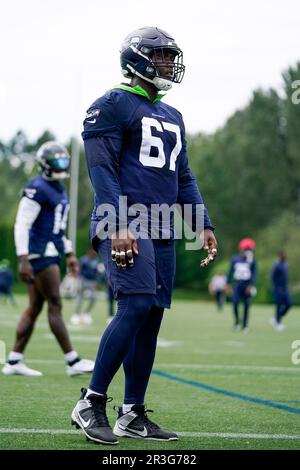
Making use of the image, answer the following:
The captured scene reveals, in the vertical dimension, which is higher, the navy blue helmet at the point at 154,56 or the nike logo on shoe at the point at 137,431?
the navy blue helmet at the point at 154,56

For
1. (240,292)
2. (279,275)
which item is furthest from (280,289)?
(240,292)

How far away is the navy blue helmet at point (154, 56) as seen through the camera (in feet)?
17.5

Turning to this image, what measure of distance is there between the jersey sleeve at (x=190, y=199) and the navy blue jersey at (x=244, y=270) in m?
15.0

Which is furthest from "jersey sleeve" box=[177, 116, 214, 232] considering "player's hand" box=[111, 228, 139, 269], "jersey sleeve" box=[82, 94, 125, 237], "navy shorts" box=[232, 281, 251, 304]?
"navy shorts" box=[232, 281, 251, 304]

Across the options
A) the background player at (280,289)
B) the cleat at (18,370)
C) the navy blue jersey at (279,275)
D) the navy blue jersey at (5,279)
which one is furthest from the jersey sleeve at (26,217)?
the navy blue jersey at (5,279)

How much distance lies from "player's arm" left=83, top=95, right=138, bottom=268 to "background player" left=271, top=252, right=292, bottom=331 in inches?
674

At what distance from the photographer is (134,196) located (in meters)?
5.23

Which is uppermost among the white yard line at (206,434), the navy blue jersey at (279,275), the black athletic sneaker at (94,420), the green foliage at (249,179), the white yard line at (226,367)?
the green foliage at (249,179)

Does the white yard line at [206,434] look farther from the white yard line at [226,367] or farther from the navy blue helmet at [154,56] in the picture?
the white yard line at [226,367]

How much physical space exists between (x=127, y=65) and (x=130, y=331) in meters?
1.58

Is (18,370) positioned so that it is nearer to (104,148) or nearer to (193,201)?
(193,201)

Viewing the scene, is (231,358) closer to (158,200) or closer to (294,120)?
(158,200)

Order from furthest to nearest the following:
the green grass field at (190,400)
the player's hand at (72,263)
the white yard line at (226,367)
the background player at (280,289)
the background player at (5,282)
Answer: the background player at (5,282)
the background player at (280,289)
the white yard line at (226,367)
the player's hand at (72,263)
the green grass field at (190,400)

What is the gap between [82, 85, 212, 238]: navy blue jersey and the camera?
5113mm
